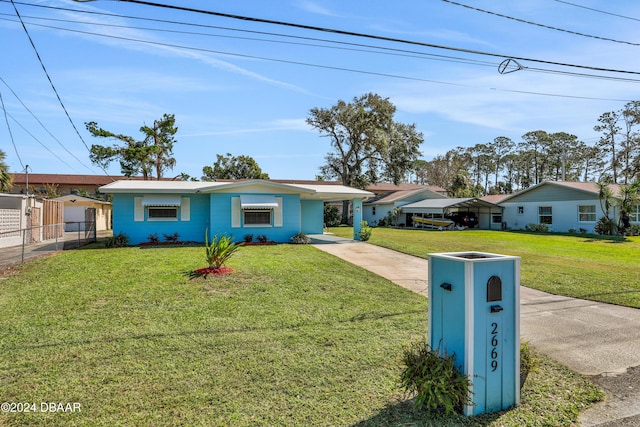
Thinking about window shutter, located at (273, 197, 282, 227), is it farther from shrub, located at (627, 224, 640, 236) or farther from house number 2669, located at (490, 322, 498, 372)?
shrub, located at (627, 224, 640, 236)

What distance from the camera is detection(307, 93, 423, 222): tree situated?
35625mm

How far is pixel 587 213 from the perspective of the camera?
76.2 ft

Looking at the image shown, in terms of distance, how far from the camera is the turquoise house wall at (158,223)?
14.8m

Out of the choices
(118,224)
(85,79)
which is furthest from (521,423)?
(118,224)

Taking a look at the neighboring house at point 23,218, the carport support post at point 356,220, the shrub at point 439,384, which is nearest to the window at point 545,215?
the carport support post at point 356,220

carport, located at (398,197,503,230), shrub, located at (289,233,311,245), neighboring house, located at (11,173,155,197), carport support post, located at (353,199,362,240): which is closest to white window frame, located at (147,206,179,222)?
shrub, located at (289,233,311,245)

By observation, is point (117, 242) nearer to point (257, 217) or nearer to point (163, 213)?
point (163, 213)

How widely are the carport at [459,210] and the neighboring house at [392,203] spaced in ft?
2.95

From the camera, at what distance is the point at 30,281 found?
7.73 meters

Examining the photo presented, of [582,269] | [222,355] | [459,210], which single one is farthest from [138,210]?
[459,210]

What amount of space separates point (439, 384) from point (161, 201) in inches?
575

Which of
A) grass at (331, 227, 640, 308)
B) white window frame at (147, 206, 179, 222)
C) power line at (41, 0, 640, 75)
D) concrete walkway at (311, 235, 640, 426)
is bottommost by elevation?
concrete walkway at (311, 235, 640, 426)

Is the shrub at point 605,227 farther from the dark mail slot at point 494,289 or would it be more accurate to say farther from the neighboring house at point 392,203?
the dark mail slot at point 494,289

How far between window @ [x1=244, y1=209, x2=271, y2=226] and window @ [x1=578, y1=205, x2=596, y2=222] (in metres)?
21.0
